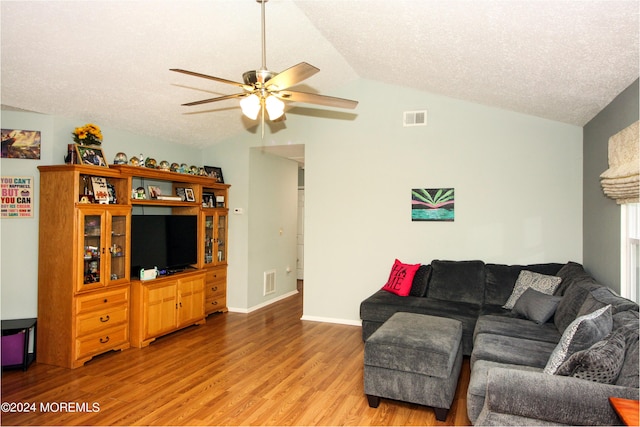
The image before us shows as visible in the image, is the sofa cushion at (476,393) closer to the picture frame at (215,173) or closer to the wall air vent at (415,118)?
the wall air vent at (415,118)

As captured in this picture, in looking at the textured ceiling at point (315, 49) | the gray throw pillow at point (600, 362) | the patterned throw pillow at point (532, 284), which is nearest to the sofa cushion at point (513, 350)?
the gray throw pillow at point (600, 362)

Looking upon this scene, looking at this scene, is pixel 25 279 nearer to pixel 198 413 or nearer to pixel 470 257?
pixel 198 413

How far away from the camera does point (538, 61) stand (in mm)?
3006

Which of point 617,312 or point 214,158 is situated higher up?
point 214,158

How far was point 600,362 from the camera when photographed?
2.01 m

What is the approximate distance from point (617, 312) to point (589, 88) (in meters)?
1.84

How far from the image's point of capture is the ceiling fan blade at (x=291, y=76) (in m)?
2.51

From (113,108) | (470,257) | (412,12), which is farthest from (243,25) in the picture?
(470,257)

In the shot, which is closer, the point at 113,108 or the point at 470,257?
the point at 113,108

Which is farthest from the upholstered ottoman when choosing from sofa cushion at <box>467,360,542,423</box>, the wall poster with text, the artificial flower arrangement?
the wall poster with text

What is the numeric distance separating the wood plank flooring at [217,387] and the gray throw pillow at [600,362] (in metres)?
1.06

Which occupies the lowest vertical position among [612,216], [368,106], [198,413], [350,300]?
[198,413]

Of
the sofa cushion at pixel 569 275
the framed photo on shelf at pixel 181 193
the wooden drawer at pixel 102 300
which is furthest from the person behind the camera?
the framed photo on shelf at pixel 181 193

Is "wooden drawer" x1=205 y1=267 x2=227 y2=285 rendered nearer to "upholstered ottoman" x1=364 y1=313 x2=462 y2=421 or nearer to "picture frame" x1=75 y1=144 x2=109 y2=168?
"picture frame" x1=75 y1=144 x2=109 y2=168
